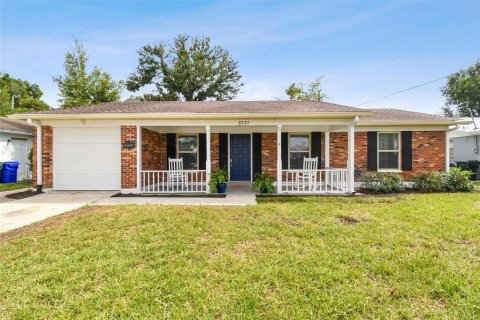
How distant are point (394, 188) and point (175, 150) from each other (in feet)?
28.4

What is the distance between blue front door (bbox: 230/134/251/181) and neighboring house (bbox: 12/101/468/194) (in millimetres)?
43

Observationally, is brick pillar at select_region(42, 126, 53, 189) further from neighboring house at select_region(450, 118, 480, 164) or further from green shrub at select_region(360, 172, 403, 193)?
neighboring house at select_region(450, 118, 480, 164)

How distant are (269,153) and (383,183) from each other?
4362 millimetres

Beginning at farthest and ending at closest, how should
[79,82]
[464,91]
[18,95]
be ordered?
[464,91] → [18,95] → [79,82]

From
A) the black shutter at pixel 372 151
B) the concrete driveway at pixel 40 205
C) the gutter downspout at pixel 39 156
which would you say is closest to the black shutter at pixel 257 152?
the black shutter at pixel 372 151

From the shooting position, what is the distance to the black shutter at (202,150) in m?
10.3

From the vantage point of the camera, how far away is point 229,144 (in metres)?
10.3

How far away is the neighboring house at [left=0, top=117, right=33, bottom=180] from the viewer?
41.4ft

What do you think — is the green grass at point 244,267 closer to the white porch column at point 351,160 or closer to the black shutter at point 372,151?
the white porch column at point 351,160

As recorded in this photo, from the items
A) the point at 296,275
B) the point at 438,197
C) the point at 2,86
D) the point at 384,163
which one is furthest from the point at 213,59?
the point at 2,86

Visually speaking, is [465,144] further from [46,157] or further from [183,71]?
[183,71]

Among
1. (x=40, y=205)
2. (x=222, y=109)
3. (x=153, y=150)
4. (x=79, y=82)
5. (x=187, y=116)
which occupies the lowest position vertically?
(x=40, y=205)

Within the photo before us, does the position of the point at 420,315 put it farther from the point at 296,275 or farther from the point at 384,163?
the point at 384,163

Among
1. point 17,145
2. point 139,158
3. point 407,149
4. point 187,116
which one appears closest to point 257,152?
point 187,116
